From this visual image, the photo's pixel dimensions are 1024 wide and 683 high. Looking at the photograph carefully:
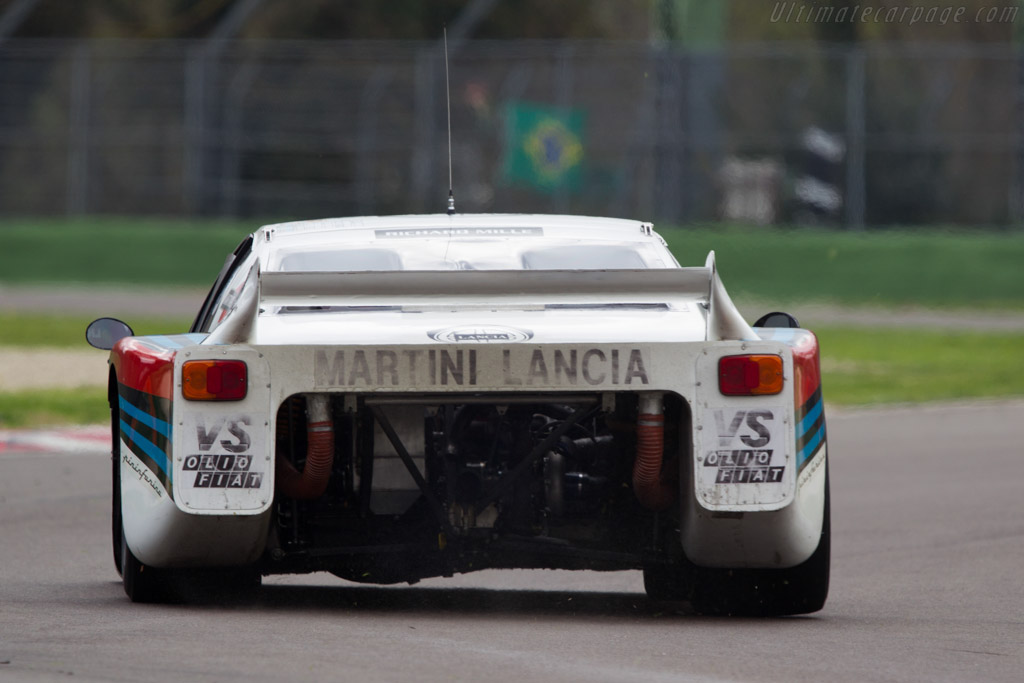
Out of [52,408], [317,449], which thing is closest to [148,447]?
[317,449]

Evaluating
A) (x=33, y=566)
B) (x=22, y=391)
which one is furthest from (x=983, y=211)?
(x=33, y=566)

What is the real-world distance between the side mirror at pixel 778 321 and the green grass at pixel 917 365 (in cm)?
930

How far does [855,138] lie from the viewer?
26.5 metres

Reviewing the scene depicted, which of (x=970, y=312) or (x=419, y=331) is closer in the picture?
(x=419, y=331)

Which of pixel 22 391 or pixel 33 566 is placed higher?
pixel 33 566

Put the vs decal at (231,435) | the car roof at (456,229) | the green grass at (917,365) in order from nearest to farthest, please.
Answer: the vs decal at (231,435), the car roof at (456,229), the green grass at (917,365)

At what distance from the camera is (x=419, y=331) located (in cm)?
551

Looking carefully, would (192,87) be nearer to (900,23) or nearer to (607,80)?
(607,80)

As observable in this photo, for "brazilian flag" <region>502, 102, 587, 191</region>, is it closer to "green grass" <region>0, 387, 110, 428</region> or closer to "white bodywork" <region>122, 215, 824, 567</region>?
"green grass" <region>0, 387, 110, 428</region>

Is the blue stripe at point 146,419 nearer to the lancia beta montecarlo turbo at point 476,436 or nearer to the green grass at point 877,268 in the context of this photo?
the lancia beta montecarlo turbo at point 476,436

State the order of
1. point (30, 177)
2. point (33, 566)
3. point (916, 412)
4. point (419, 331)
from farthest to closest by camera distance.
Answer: point (30, 177) < point (916, 412) < point (33, 566) < point (419, 331)

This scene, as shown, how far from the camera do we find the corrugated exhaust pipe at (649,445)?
5496mm

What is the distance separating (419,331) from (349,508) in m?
0.62

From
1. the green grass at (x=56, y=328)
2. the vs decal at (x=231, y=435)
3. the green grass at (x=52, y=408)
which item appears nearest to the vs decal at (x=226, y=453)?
the vs decal at (x=231, y=435)
